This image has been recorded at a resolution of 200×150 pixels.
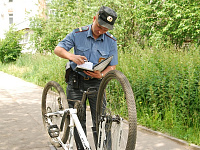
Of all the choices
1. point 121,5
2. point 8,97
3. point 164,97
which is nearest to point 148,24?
point 121,5

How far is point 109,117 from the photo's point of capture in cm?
293

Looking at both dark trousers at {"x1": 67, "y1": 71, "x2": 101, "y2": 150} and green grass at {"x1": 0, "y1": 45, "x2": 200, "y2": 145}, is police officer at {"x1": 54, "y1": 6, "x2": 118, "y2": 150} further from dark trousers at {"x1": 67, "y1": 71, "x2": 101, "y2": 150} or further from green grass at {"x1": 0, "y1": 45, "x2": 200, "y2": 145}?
green grass at {"x1": 0, "y1": 45, "x2": 200, "y2": 145}

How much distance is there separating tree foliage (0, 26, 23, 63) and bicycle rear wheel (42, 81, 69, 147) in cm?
2030

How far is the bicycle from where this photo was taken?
2.46 m

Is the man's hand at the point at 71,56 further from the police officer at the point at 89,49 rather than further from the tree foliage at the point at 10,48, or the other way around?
the tree foliage at the point at 10,48

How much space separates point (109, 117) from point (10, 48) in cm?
2266

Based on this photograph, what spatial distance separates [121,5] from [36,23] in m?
8.07

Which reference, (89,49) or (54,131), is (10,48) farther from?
(89,49)

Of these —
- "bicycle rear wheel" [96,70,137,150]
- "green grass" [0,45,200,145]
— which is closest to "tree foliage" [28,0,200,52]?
"green grass" [0,45,200,145]

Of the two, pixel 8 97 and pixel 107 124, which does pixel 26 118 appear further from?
pixel 107 124

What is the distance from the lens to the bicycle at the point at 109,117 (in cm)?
246

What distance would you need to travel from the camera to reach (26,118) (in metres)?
6.77

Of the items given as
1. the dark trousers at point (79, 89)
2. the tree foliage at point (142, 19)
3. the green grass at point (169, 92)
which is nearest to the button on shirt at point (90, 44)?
the dark trousers at point (79, 89)

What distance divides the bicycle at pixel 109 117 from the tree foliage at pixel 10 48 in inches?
827
